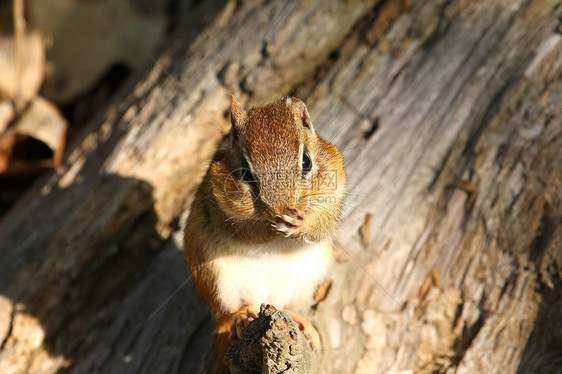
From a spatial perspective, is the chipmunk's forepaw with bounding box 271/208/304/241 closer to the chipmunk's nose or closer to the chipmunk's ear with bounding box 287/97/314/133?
the chipmunk's nose

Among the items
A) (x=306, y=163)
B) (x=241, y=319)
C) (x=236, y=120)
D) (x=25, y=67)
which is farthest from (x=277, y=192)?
(x=25, y=67)

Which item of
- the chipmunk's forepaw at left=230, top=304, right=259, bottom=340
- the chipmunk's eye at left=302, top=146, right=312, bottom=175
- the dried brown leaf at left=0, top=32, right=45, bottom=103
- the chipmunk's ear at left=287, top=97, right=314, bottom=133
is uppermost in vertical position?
the dried brown leaf at left=0, top=32, right=45, bottom=103

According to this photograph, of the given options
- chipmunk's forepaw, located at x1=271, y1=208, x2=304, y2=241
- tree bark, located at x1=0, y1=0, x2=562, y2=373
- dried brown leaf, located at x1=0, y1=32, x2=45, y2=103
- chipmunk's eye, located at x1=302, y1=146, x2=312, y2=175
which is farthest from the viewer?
dried brown leaf, located at x1=0, y1=32, x2=45, y2=103

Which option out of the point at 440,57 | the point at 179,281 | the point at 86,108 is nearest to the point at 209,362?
the point at 179,281

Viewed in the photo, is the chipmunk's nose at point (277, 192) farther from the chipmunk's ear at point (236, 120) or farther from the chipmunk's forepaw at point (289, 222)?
the chipmunk's ear at point (236, 120)

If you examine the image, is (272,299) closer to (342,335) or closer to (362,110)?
(342,335)

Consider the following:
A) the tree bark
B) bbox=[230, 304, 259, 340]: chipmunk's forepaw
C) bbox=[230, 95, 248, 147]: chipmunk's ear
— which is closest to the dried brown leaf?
the tree bark
